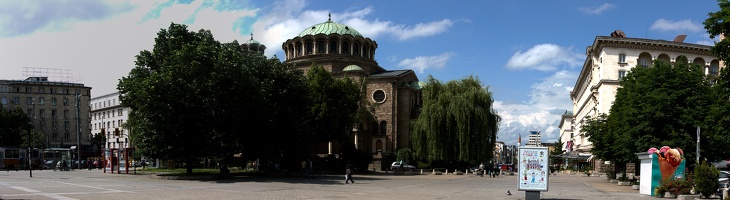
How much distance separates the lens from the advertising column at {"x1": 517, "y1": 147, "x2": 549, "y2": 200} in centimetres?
1897

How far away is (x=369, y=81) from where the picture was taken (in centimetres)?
7000

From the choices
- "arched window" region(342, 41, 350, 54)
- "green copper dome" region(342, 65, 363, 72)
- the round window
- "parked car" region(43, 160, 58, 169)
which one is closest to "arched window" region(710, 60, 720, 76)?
the round window

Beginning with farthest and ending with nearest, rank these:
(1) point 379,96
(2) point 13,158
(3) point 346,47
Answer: (3) point 346,47
(1) point 379,96
(2) point 13,158

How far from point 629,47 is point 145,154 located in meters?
49.9

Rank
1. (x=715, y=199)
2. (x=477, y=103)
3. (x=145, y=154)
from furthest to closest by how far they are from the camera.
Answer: (x=477, y=103)
(x=145, y=154)
(x=715, y=199)

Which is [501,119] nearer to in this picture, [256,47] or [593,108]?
[593,108]

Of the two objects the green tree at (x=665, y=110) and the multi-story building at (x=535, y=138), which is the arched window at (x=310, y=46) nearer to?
the green tree at (x=665, y=110)

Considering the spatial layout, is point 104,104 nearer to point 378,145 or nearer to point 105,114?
point 105,114

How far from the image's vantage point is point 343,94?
4634cm

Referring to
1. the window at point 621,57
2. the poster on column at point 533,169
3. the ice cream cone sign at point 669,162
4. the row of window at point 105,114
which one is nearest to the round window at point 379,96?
the window at point 621,57

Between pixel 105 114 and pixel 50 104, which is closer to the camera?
pixel 50 104

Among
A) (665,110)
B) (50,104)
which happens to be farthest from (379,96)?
(50,104)

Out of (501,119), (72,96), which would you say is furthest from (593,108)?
(72,96)

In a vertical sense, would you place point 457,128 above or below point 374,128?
above
